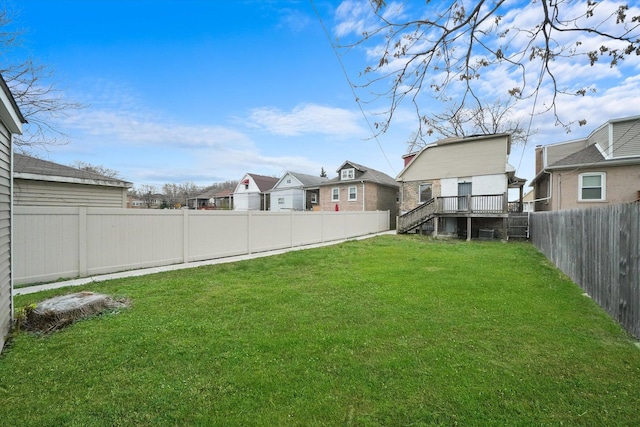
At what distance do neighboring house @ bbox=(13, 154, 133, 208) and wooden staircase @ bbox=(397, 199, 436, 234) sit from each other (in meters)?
14.9

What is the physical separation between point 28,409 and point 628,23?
6.37m

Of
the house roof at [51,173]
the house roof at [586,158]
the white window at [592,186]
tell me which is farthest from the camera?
the house roof at [586,158]

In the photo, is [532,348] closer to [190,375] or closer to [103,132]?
[190,375]

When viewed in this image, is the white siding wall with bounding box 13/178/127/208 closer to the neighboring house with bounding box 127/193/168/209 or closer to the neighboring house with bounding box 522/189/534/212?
the neighboring house with bounding box 522/189/534/212

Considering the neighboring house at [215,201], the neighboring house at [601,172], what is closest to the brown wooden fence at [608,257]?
the neighboring house at [601,172]

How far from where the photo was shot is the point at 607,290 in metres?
4.48

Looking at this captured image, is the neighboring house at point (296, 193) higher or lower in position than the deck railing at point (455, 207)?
higher

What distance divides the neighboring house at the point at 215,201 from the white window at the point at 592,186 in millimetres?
39418

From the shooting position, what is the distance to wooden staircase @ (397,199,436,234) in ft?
57.3

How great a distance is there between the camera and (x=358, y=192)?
955 inches

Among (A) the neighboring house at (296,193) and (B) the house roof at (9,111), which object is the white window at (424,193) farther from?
(B) the house roof at (9,111)

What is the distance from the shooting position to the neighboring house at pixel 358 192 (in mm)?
23938

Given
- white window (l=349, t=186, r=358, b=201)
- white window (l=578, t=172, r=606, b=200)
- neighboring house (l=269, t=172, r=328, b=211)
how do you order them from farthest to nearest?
1. neighboring house (l=269, t=172, r=328, b=211)
2. white window (l=349, t=186, r=358, b=201)
3. white window (l=578, t=172, r=606, b=200)

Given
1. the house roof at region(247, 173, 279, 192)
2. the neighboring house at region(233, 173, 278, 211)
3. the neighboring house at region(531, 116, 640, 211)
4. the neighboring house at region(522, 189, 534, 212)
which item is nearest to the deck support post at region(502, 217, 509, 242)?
the neighboring house at region(531, 116, 640, 211)
